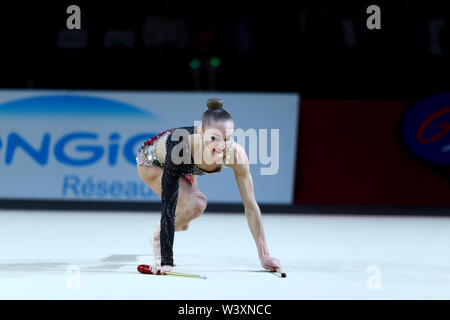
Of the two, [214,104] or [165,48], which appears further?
[165,48]

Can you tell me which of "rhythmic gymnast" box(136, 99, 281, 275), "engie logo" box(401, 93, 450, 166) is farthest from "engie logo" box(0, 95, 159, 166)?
"rhythmic gymnast" box(136, 99, 281, 275)

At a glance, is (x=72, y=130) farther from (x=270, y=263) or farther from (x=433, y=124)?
(x=270, y=263)

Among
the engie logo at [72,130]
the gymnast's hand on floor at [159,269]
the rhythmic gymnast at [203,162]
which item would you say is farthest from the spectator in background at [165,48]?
the gymnast's hand on floor at [159,269]

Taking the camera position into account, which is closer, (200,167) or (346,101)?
(200,167)

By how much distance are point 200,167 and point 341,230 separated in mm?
2805

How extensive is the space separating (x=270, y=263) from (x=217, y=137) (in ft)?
2.83

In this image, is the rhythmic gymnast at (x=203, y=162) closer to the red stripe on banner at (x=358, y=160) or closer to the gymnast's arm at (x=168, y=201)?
A: the gymnast's arm at (x=168, y=201)

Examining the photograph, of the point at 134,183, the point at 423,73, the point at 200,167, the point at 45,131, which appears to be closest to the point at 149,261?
the point at 200,167

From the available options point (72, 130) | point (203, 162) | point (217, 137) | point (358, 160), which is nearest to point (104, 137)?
point (72, 130)

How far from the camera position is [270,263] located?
4.10 m

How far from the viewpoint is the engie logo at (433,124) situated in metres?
8.12

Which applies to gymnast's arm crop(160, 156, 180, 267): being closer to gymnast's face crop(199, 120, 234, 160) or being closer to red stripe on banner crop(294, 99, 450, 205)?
gymnast's face crop(199, 120, 234, 160)

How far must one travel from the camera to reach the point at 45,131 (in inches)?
318

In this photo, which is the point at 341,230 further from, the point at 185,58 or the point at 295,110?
the point at 185,58
